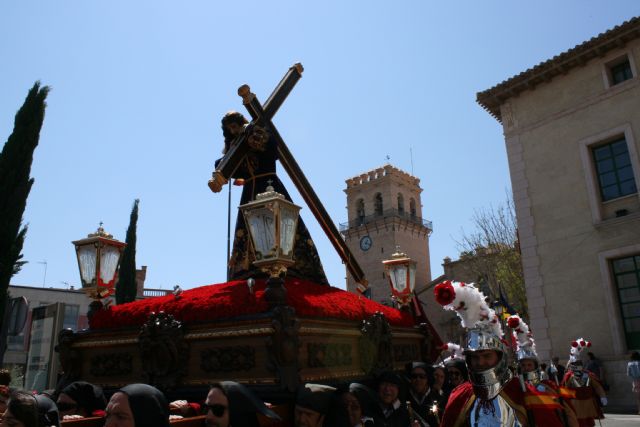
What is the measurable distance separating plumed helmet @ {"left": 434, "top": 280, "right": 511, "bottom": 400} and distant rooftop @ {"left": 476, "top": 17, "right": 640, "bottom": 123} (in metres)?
17.1

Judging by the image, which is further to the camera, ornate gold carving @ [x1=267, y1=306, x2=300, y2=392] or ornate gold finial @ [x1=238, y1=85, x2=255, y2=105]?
ornate gold finial @ [x1=238, y1=85, x2=255, y2=105]

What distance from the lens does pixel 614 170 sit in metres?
17.0

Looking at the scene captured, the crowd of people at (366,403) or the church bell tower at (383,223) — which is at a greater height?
the church bell tower at (383,223)

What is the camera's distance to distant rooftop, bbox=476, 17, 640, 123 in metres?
16.9

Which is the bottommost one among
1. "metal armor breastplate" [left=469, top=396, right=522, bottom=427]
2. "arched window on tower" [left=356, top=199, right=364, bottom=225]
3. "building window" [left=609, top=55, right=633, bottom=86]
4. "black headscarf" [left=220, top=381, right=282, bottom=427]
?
"metal armor breastplate" [left=469, top=396, right=522, bottom=427]

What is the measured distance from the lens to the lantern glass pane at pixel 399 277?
10164 millimetres

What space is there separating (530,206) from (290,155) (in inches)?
498

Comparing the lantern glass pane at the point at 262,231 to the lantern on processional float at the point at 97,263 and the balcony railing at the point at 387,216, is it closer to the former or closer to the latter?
the lantern on processional float at the point at 97,263

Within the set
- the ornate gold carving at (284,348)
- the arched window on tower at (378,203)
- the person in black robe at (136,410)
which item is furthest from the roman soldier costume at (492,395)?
the arched window on tower at (378,203)

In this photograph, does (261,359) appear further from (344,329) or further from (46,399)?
(46,399)

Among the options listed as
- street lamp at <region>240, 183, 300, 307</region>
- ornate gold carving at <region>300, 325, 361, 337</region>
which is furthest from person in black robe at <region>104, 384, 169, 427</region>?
ornate gold carving at <region>300, 325, 361, 337</region>

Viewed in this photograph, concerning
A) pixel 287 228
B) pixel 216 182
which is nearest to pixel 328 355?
pixel 287 228

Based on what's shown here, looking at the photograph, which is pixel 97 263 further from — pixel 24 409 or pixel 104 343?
pixel 24 409

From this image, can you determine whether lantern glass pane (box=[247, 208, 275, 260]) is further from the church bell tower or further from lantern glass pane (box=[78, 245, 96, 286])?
the church bell tower
